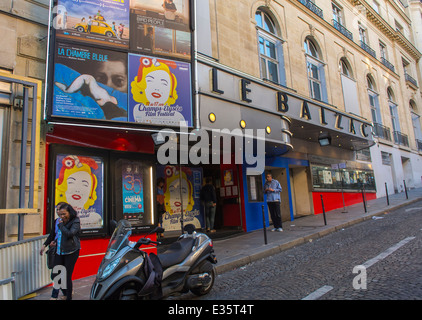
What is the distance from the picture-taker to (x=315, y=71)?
612 inches

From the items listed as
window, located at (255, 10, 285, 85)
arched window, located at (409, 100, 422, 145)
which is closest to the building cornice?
arched window, located at (409, 100, 422, 145)

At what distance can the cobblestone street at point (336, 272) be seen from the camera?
13.4ft

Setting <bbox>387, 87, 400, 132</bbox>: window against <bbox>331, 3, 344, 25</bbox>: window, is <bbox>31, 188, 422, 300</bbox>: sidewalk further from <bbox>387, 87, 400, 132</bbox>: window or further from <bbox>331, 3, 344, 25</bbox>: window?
<bbox>387, 87, 400, 132</bbox>: window

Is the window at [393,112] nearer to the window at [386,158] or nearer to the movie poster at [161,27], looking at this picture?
the window at [386,158]

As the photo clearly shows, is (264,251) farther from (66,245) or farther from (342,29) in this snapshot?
(342,29)

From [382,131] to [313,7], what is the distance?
34.7 ft

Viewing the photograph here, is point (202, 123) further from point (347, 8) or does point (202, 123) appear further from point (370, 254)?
point (347, 8)

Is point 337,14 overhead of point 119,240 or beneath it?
overhead

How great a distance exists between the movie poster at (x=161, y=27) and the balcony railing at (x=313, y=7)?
30.2ft

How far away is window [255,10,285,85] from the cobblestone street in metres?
7.57

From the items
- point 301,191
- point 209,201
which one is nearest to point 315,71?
point 301,191

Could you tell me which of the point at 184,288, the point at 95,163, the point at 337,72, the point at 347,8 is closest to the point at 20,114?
the point at 95,163
